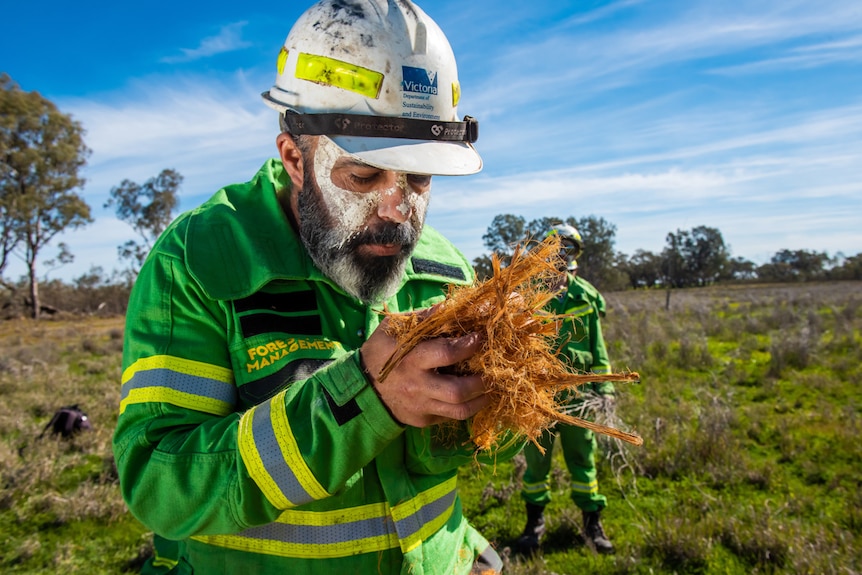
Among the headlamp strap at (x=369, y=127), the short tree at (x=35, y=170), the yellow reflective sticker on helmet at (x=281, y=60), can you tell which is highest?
the short tree at (x=35, y=170)

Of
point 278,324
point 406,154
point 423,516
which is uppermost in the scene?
point 406,154

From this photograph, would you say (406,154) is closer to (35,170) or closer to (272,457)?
(272,457)

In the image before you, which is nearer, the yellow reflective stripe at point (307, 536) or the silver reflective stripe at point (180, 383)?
the silver reflective stripe at point (180, 383)

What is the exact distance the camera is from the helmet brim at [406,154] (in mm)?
1576

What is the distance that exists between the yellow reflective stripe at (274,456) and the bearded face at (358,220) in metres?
0.54

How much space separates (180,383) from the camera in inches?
54.5

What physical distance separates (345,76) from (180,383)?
3.24 ft

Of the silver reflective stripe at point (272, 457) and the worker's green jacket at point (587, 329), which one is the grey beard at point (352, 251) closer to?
the silver reflective stripe at point (272, 457)

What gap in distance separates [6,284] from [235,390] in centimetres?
4149

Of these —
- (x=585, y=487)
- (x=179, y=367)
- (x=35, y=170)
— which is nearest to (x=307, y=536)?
(x=179, y=367)

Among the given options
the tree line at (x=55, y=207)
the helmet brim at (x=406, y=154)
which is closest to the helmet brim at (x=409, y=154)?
the helmet brim at (x=406, y=154)

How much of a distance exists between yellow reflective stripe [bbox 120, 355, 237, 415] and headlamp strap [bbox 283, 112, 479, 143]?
0.77 m

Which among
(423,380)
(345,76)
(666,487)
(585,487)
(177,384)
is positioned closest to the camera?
(423,380)

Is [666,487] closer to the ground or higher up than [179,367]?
closer to the ground
